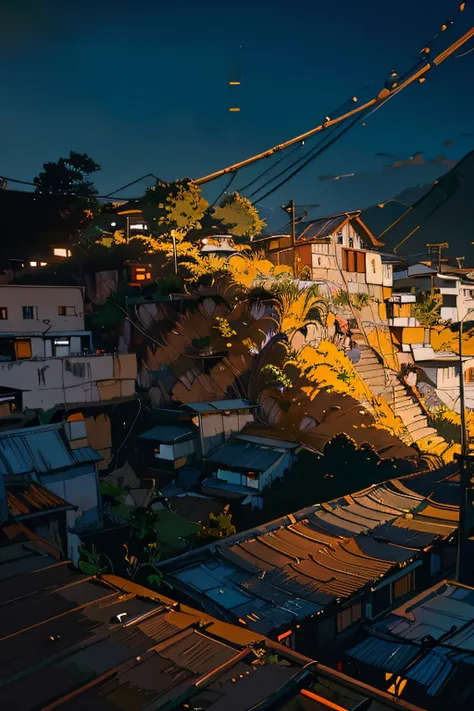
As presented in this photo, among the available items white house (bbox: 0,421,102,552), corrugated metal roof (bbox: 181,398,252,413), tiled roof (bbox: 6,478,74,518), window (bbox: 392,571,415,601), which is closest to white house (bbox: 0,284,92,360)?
white house (bbox: 0,421,102,552)

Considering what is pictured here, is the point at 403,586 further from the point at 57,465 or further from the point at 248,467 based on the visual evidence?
the point at 57,465

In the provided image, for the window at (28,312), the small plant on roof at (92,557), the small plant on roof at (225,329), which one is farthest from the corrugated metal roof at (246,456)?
the window at (28,312)

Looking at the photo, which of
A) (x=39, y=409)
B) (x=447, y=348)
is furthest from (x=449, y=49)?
(x=39, y=409)

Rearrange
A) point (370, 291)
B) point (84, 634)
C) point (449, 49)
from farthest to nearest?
point (370, 291)
point (449, 49)
point (84, 634)

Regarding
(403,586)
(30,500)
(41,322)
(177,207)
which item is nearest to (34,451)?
(30,500)

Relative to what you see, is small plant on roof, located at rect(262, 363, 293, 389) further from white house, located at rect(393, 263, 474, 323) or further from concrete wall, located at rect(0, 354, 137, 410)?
white house, located at rect(393, 263, 474, 323)

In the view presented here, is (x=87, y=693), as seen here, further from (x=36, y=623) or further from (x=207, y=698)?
(x=36, y=623)
